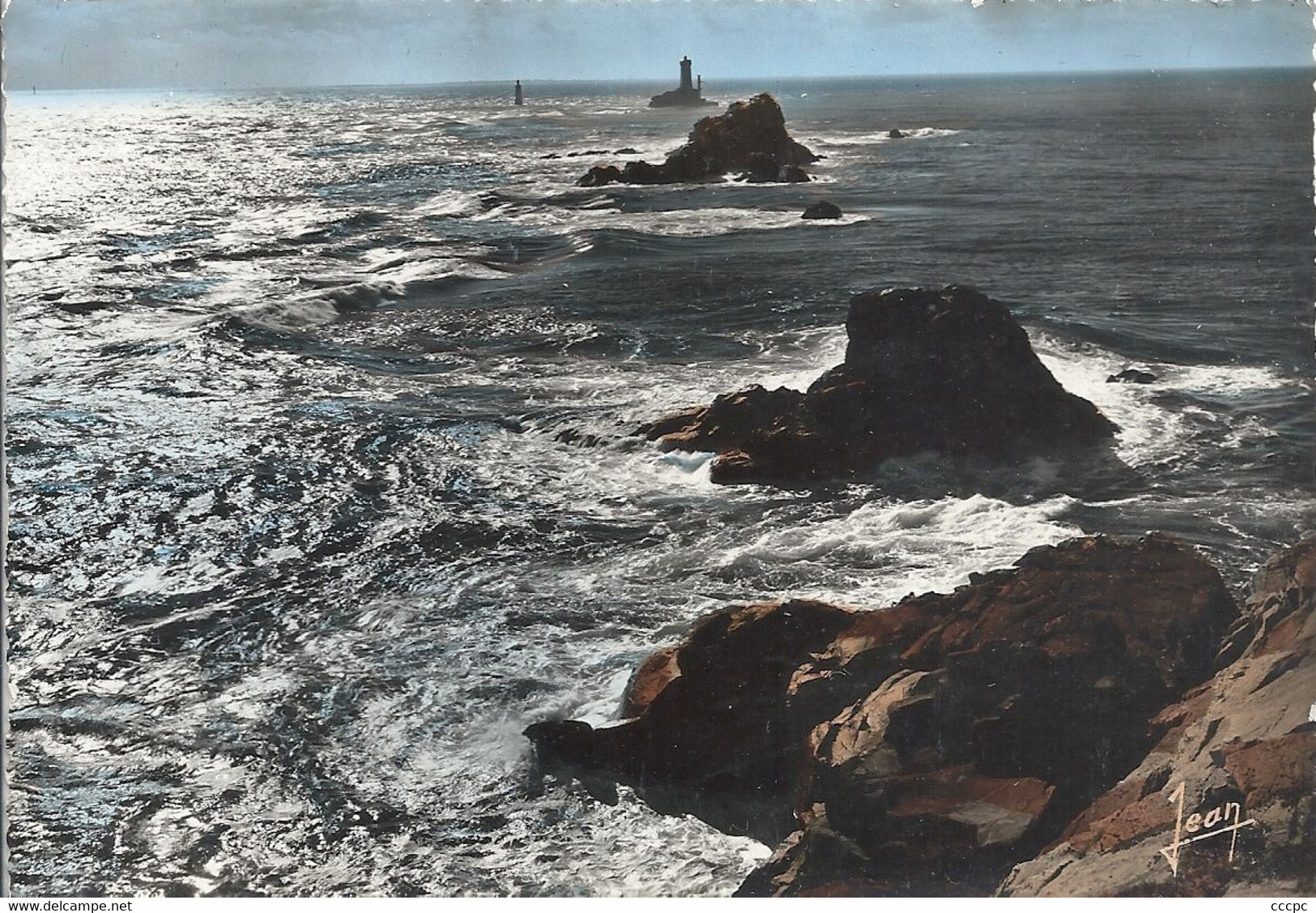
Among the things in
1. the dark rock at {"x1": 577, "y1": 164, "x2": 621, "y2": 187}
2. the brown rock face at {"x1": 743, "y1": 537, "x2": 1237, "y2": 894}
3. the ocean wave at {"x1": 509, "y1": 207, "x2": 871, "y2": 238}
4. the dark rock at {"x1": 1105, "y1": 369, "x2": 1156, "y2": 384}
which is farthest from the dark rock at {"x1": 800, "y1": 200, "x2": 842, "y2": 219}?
the brown rock face at {"x1": 743, "y1": 537, "x2": 1237, "y2": 894}

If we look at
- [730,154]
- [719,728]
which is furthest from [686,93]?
[730,154]

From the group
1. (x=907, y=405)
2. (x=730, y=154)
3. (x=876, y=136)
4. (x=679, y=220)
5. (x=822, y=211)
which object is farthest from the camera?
(x=876, y=136)

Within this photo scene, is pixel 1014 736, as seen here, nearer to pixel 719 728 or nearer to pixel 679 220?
pixel 719 728

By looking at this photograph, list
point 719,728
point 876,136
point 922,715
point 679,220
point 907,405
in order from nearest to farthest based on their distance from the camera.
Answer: point 922,715 → point 719,728 → point 907,405 → point 679,220 → point 876,136

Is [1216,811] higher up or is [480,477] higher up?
[480,477]

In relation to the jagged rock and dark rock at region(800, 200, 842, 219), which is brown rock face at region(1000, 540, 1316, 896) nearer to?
the jagged rock

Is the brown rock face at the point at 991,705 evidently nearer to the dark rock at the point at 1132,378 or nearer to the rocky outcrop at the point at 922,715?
the rocky outcrop at the point at 922,715

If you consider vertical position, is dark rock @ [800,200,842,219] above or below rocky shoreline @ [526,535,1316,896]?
above
